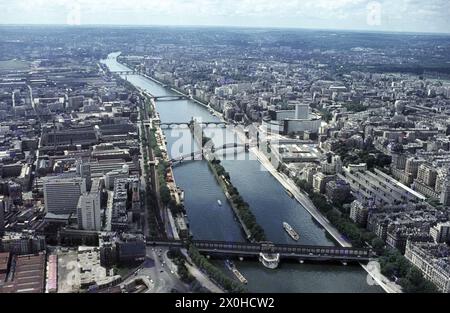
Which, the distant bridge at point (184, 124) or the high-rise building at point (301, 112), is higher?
the high-rise building at point (301, 112)

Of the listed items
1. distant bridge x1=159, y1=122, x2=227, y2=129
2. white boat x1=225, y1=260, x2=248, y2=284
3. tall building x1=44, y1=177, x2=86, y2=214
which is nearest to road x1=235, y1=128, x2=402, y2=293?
white boat x1=225, y1=260, x2=248, y2=284

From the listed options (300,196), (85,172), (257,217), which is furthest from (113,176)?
(300,196)

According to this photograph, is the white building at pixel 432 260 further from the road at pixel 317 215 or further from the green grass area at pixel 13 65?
the green grass area at pixel 13 65

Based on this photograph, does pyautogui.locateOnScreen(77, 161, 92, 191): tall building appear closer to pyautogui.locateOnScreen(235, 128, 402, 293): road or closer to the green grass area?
pyautogui.locateOnScreen(235, 128, 402, 293): road

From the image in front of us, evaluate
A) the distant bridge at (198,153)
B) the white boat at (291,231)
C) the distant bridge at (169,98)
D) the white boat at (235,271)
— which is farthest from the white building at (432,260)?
the distant bridge at (169,98)
